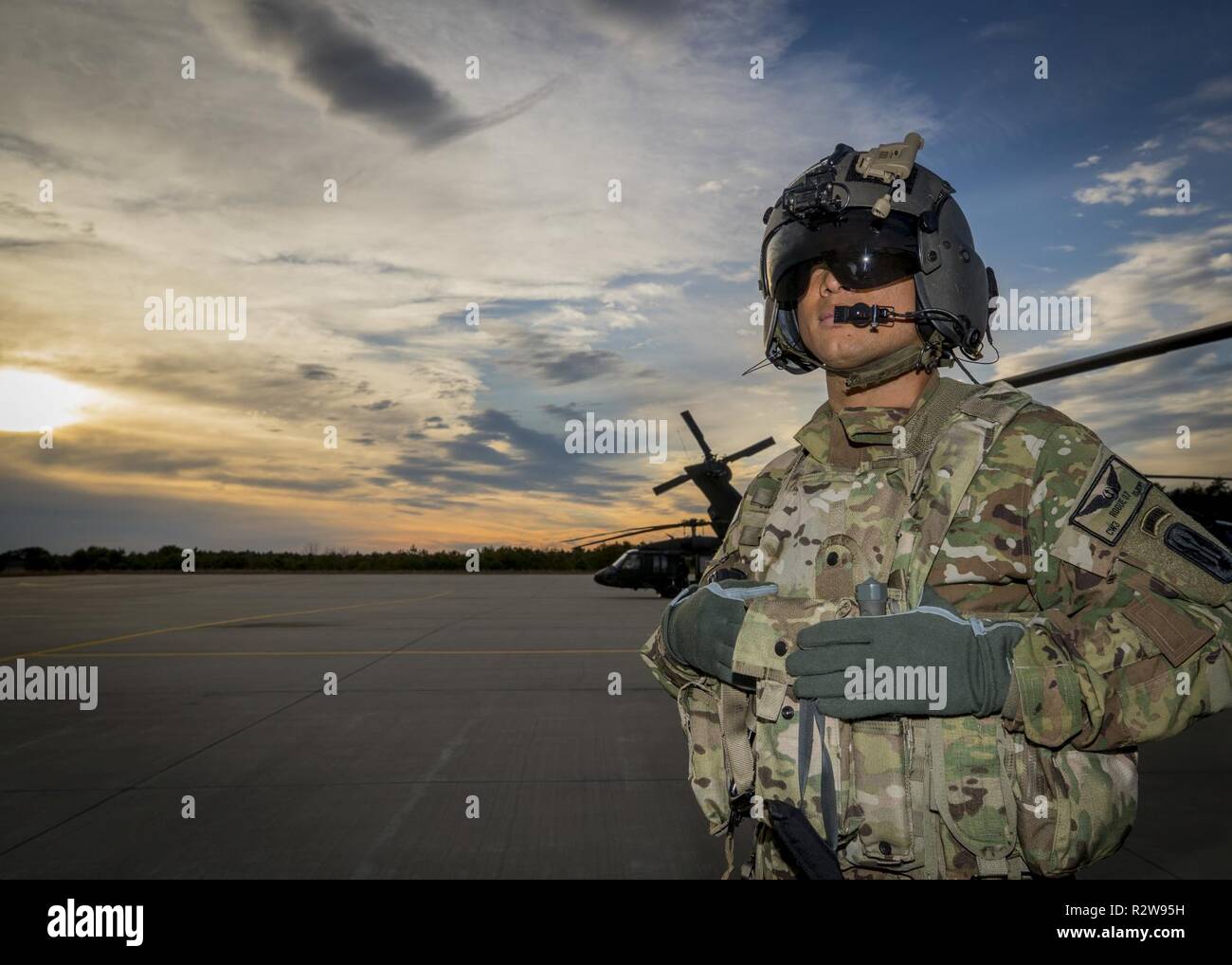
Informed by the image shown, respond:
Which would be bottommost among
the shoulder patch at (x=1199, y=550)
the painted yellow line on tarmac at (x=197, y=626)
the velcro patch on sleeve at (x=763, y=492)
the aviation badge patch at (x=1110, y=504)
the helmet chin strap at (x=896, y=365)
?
the painted yellow line on tarmac at (x=197, y=626)

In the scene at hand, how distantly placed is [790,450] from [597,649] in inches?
373

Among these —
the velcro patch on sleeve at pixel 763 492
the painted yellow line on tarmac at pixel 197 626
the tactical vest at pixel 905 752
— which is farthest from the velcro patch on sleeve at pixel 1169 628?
the painted yellow line on tarmac at pixel 197 626

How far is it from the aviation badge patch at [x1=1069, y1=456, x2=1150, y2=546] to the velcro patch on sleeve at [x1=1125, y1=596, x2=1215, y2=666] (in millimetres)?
130

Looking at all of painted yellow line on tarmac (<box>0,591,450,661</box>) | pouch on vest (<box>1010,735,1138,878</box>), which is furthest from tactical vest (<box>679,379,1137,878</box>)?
painted yellow line on tarmac (<box>0,591,450,661</box>)

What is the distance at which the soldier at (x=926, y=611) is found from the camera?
1.56 m

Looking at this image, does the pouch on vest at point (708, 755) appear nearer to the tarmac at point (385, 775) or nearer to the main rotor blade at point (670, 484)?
the tarmac at point (385, 775)

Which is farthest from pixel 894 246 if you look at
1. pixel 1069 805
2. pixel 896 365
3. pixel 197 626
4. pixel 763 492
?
pixel 197 626

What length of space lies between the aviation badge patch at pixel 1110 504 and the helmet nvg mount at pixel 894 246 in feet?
1.76

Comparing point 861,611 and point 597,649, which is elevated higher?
point 861,611

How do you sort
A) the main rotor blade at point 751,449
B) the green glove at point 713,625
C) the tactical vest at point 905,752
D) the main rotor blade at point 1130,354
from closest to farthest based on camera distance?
1. the tactical vest at point 905,752
2. the green glove at point 713,625
3. the main rotor blade at point 1130,354
4. the main rotor blade at point 751,449
